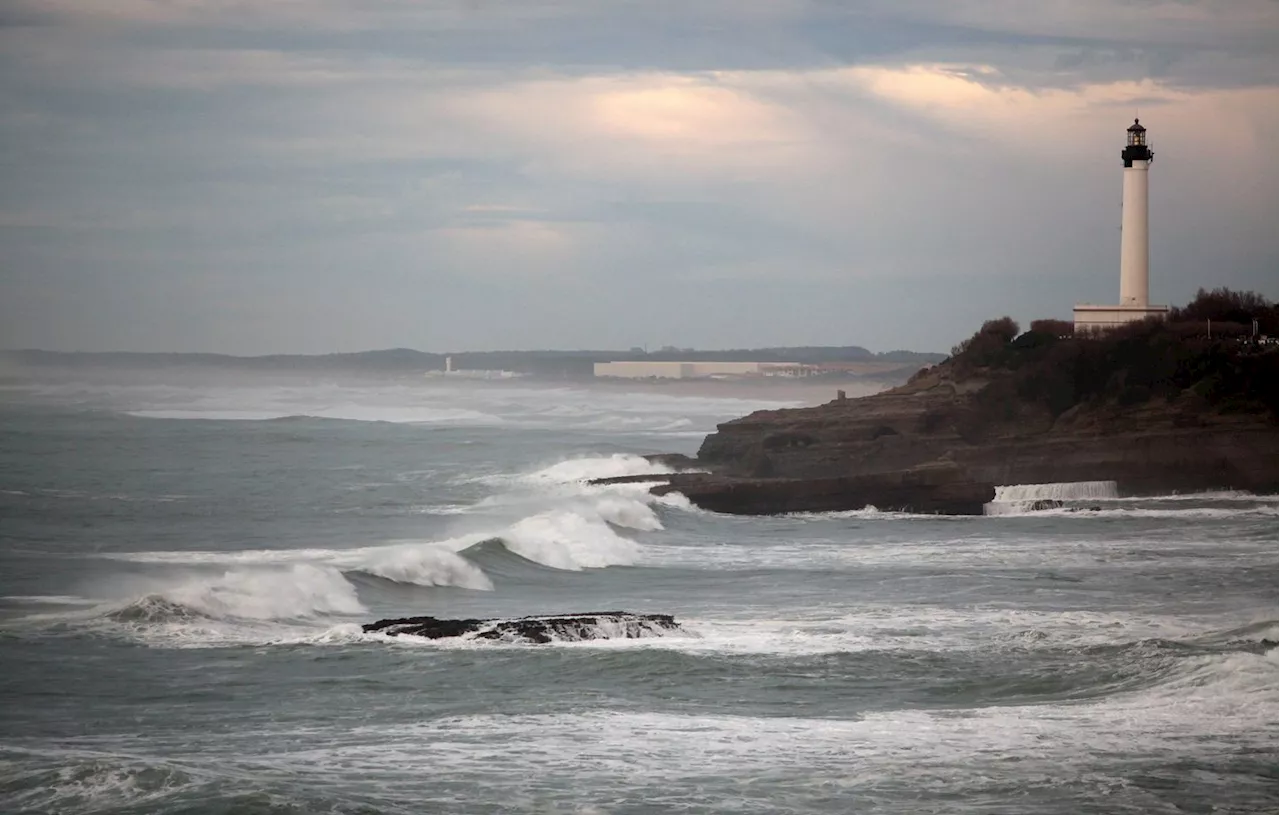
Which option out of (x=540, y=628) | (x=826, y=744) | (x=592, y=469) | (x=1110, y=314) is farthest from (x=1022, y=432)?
(x=826, y=744)

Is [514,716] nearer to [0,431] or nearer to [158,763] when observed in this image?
[158,763]

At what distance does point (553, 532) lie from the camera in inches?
957

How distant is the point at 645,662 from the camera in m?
13.3

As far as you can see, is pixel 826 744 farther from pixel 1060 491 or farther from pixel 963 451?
pixel 963 451

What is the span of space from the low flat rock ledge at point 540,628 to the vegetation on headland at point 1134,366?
83.5 ft

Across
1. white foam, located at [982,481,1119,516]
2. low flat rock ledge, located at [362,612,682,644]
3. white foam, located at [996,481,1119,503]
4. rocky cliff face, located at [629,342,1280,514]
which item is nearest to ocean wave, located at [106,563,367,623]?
low flat rock ledge, located at [362,612,682,644]

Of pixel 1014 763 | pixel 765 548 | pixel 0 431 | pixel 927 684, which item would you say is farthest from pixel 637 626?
pixel 0 431

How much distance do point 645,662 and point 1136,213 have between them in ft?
115

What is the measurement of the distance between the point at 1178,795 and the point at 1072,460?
25735mm

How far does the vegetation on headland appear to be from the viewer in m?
37.9

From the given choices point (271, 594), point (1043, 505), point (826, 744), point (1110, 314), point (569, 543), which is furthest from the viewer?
point (1110, 314)

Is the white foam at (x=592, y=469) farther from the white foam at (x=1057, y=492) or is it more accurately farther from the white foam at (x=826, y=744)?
the white foam at (x=826, y=744)

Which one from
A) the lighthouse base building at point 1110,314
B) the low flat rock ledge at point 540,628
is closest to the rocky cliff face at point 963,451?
the lighthouse base building at point 1110,314

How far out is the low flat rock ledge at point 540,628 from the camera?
14.3m
